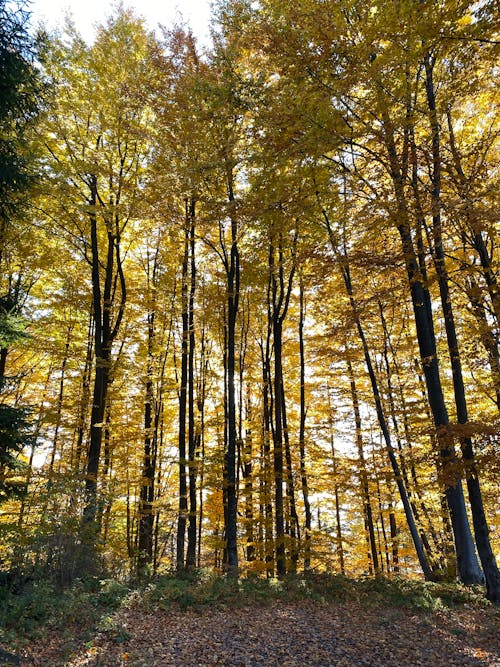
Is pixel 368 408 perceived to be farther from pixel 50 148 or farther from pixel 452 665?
pixel 50 148

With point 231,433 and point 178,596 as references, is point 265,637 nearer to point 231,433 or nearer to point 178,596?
point 178,596

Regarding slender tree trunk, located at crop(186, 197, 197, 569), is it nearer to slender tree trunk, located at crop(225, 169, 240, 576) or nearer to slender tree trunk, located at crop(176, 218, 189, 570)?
slender tree trunk, located at crop(176, 218, 189, 570)

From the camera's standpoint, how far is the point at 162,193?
414 inches

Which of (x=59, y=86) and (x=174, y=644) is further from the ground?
(x=59, y=86)

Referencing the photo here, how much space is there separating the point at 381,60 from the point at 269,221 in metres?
3.00

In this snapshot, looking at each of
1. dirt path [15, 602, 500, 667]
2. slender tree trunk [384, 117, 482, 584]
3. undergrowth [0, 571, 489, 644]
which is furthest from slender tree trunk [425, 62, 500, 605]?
dirt path [15, 602, 500, 667]

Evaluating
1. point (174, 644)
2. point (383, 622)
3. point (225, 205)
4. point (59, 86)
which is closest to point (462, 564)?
point (383, 622)

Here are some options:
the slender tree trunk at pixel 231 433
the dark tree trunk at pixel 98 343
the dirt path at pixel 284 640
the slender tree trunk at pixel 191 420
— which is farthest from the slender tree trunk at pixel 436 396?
the dark tree trunk at pixel 98 343

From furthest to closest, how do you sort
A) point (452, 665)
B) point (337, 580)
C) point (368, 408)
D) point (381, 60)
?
point (368, 408), point (337, 580), point (381, 60), point (452, 665)

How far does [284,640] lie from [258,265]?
30.7 ft

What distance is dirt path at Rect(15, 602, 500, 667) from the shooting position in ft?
16.5

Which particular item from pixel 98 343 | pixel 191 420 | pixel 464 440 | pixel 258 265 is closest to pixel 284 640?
pixel 464 440

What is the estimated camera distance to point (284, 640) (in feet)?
19.3

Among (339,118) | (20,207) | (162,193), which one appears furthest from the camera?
(162,193)
